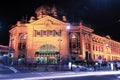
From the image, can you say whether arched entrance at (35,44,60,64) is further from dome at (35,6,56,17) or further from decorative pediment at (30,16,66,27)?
dome at (35,6,56,17)

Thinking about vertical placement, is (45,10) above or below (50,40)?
above

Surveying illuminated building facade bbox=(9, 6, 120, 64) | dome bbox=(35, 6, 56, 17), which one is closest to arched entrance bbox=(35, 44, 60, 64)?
illuminated building facade bbox=(9, 6, 120, 64)

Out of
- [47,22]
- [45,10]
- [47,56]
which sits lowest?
[47,56]

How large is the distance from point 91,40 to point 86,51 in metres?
7.10

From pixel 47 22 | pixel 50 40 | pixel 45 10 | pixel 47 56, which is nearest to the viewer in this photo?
pixel 47 56

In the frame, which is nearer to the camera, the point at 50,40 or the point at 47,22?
the point at 50,40

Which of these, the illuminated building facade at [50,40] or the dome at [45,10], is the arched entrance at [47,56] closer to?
the illuminated building facade at [50,40]

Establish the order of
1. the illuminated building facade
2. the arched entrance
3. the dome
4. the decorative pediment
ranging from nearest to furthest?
the arched entrance → the illuminated building facade → the decorative pediment → the dome

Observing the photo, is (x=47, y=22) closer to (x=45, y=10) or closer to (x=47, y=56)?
(x=45, y=10)

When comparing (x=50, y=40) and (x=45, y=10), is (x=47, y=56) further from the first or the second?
(x=45, y=10)

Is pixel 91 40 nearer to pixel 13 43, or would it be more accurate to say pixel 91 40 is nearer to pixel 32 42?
pixel 32 42

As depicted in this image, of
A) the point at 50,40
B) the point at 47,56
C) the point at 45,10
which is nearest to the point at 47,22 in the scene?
the point at 50,40

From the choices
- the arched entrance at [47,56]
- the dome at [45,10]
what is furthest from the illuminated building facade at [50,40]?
the dome at [45,10]

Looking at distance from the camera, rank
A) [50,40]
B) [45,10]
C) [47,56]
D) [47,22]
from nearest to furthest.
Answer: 1. [47,56]
2. [50,40]
3. [47,22]
4. [45,10]
